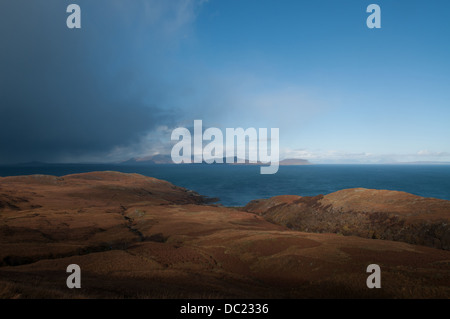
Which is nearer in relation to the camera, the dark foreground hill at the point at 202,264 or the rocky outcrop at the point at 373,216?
the dark foreground hill at the point at 202,264

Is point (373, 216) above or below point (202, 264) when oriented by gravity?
below

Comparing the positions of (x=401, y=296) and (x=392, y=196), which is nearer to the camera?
(x=401, y=296)

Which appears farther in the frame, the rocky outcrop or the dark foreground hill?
the rocky outcrop

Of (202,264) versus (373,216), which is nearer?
(202,264)
